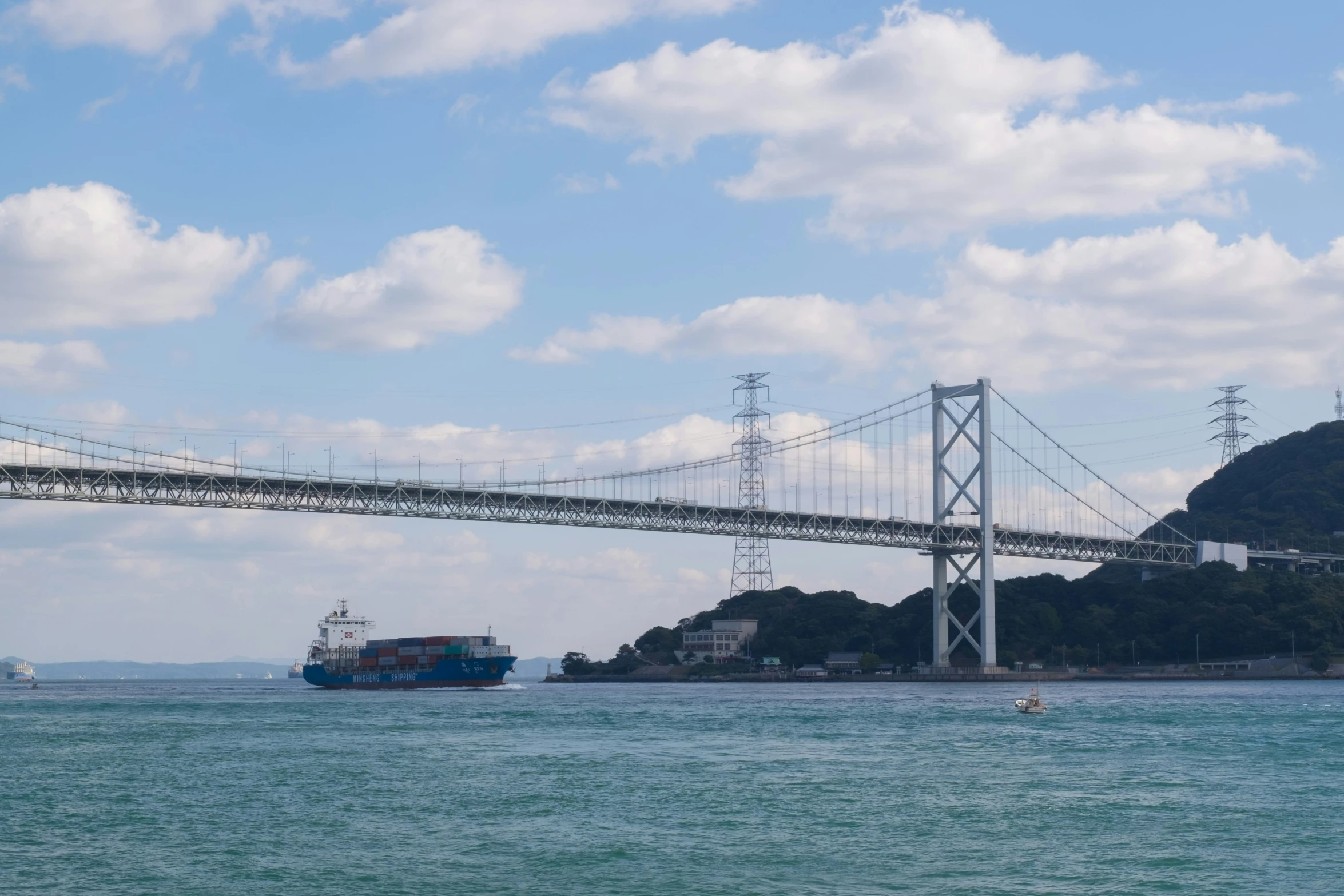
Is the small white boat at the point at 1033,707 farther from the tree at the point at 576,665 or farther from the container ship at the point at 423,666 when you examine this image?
the tree at the point at 576,665

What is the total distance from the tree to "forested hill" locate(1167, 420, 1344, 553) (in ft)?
189

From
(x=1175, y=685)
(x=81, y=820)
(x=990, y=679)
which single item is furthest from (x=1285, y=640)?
(x=81, y=820)

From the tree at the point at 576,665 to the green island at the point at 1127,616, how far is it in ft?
0.43

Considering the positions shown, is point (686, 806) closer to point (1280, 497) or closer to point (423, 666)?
point (423, 666)

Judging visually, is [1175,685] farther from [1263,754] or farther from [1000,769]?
[1000,769]

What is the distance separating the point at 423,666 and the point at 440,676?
1.40m

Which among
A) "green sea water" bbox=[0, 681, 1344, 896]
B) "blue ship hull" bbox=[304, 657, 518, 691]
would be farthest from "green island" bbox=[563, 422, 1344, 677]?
"green sea water" bbox=[0, 681, 1344, 896]

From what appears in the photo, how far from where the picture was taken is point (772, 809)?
26859 millimetres

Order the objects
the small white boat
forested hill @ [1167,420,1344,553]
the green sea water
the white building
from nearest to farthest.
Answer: the green sea water → the small white boat → the white building → forested hill @ [1167,420,1344,553]

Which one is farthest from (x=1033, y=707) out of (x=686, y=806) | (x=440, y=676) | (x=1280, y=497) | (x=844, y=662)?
(x=1280, y=497)

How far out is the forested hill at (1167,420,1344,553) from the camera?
133750mm

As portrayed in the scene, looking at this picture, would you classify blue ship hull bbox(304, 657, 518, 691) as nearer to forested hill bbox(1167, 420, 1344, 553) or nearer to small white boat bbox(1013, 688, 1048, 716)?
small white boat bbox(1013, 688, 1048, 716)

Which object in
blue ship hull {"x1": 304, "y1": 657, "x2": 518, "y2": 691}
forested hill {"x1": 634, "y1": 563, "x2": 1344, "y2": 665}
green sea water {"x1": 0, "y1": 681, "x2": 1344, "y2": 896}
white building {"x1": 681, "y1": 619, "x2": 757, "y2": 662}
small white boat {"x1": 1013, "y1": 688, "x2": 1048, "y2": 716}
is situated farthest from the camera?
white building {"x1": 681, "y1": 619, "x2": 757, "y2": 662}

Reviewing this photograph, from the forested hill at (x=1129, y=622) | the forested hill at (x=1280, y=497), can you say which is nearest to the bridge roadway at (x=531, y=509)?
the forested hill at (x=1129, y=622)
